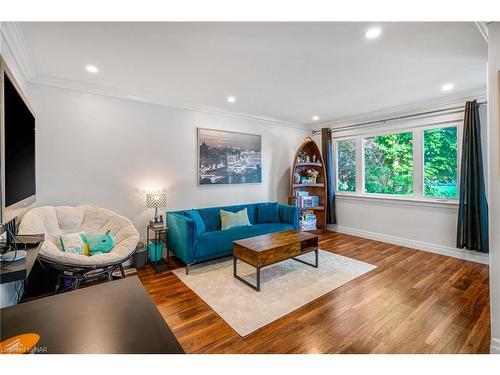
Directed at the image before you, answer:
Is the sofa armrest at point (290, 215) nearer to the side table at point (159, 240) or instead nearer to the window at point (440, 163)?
the side table at point (159, 240)

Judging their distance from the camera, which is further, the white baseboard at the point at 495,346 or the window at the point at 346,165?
the window at the point at 346,165

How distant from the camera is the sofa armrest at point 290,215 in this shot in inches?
167

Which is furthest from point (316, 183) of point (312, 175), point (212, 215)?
point (212, 215)

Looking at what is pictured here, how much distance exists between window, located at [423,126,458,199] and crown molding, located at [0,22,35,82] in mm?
5314

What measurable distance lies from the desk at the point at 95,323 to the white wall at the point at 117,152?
2.59 m

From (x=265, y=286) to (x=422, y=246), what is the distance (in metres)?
3.04

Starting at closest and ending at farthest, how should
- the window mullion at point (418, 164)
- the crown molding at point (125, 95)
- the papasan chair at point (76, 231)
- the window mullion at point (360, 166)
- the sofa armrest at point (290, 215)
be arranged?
the papasan chair at point (76, 231) → the crown molding at point (125, 95) → the window mullion at point (418, 164) → the sofa armrest at point (290, 215) → the window mullion at point (360, 166)

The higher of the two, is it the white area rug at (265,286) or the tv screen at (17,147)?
the tv screen at (17,147)

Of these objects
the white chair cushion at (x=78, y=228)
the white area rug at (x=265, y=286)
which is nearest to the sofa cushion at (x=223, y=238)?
the white area rug at (x=265, y=286)

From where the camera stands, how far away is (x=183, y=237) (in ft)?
10.3

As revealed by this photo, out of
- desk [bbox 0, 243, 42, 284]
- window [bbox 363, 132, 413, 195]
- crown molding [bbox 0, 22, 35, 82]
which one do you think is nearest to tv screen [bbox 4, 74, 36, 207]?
desk [bbox 0, 243, 42, 284]

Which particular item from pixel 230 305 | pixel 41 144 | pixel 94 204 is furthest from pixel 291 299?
pixel 41 144
